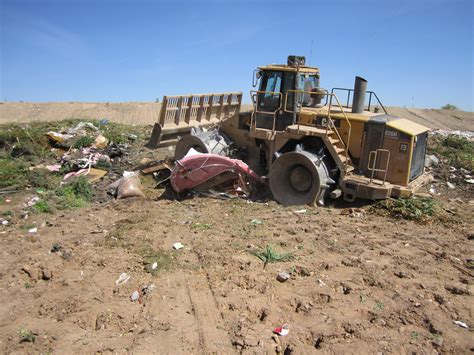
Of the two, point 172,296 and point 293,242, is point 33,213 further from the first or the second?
point 293,242

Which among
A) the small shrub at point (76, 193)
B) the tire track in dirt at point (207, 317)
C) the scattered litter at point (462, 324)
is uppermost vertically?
the small shrub at point (76, 193)

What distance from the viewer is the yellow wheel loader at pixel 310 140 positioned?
7996 millimetres

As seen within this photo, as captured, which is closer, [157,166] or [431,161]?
[157,166]

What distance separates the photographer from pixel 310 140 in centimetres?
876

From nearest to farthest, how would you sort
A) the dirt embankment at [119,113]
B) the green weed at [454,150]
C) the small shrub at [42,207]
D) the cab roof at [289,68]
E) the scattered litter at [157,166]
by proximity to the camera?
the small shrub at [42,207] < the cab roof at [289,68] < the scattered litter at [157,166] < the green weed at [454,150] < the dirt embankment at [119,113]

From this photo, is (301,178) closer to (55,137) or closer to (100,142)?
(100,142)

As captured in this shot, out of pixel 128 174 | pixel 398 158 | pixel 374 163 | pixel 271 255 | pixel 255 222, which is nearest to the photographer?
pixel 271 255

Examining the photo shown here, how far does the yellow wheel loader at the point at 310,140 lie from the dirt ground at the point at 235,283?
0.65m

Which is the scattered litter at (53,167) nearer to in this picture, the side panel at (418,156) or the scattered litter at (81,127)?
the scattered litter at (81,127)

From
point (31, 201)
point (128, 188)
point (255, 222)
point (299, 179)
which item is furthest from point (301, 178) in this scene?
point (31, 201)

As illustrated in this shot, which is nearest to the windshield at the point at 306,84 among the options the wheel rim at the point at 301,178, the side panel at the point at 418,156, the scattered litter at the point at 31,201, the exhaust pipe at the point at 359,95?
the exhaust pipe at the point at 359,95

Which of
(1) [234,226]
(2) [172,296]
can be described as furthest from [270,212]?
(2) [172,296]

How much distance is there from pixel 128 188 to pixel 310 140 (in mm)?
3782

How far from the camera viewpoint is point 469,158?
38.4 ft
